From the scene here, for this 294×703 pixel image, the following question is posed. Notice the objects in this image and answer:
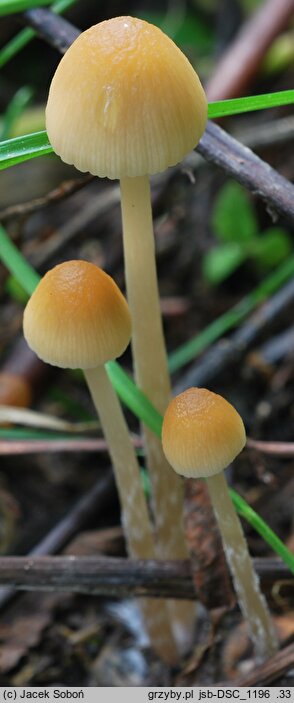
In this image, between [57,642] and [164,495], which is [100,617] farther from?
[164,495]

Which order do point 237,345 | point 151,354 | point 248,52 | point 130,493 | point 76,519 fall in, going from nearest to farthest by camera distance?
point 151,354 < point 130,493 < point 76,519 < point 237,345 < point 248,52

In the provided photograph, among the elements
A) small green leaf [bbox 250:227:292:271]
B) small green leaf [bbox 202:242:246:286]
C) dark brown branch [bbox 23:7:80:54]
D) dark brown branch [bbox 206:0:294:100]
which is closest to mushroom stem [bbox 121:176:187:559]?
dark brown branch [bbox 23:7:80:54]

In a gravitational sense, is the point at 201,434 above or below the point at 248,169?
below

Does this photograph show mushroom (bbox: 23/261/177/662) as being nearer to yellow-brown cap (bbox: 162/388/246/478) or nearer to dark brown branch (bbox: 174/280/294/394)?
yellow-brown cap (bbox: 162/388/246/478)

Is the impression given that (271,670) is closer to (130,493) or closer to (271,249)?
(130,493)

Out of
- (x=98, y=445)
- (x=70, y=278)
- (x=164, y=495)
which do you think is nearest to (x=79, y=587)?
(x=164, y=495)

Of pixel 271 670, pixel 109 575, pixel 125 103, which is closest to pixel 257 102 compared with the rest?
pixel 125 103

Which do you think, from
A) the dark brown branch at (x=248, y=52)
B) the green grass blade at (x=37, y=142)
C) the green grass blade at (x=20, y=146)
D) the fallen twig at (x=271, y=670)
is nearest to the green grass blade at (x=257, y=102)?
the green grass blade at (x=37, y=142)
